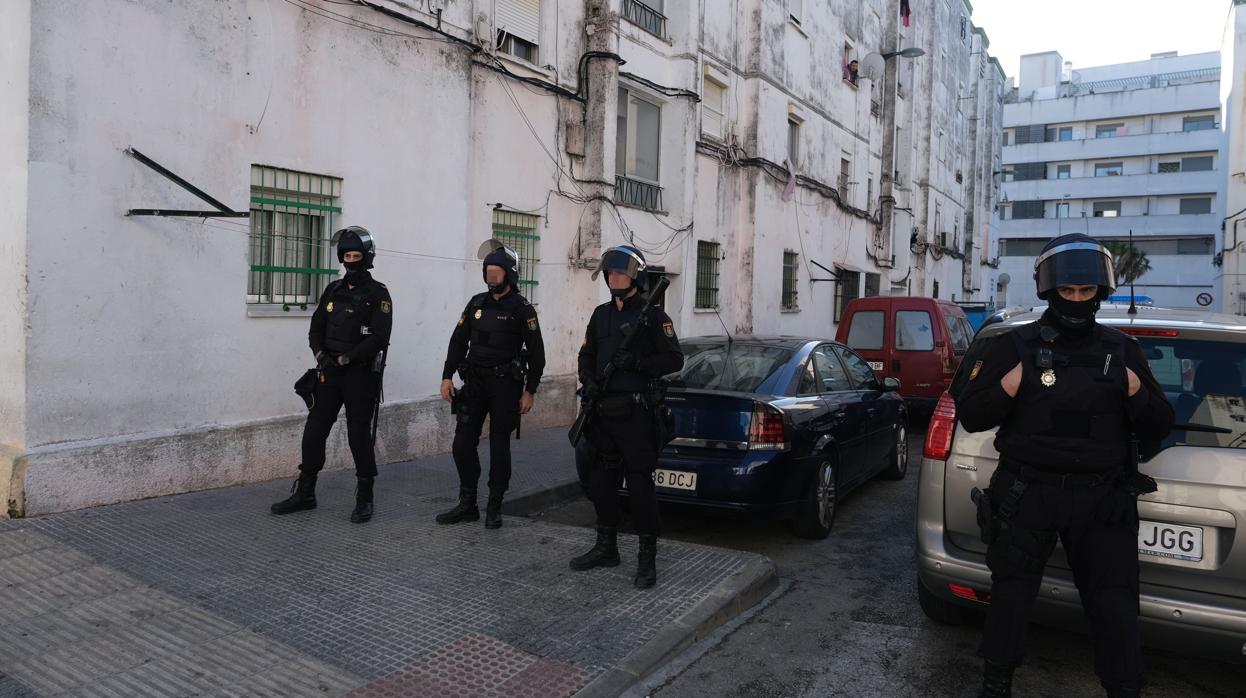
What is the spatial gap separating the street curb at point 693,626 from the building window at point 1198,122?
63.1 metres

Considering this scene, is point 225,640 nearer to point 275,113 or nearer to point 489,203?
point 275,113

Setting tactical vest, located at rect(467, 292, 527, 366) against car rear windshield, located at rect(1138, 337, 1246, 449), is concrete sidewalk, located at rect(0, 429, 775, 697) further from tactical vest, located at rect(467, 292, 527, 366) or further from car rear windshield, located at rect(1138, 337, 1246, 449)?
car rear windshield, located at rect(1138, 337, 1246, 449)

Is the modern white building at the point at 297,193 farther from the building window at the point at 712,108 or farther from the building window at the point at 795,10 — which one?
the building window at the point at 795,10

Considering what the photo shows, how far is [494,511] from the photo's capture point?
579 cm

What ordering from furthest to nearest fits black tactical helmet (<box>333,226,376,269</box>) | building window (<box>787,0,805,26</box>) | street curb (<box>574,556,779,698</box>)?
building window (<box>787,0,805,26</box>)
black tactical helmet (<box>333,226,376,269</box>)
street curb (<box>574,556,779,698</box>)

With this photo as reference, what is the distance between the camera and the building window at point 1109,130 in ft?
189

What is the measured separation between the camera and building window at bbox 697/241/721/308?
14.4 meters

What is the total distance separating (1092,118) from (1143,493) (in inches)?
2538

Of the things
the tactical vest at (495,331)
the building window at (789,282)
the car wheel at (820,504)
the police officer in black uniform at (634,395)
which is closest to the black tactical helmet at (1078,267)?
the police officer in black uniform at (634,395)

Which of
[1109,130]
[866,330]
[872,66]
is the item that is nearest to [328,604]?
[866,330]

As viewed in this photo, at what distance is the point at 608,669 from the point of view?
3.71 m

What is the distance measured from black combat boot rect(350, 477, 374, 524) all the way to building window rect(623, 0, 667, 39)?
873 centimetres

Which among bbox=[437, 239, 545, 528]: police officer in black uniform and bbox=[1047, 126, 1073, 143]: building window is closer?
bbox=[437, 239, 545, 528]: police officer in black uniform

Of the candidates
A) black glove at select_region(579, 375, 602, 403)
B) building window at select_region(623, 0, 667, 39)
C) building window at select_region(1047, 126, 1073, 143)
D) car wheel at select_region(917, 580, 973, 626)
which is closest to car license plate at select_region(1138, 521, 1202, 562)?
car wheel at select_region(917, 580, 973, 626)
